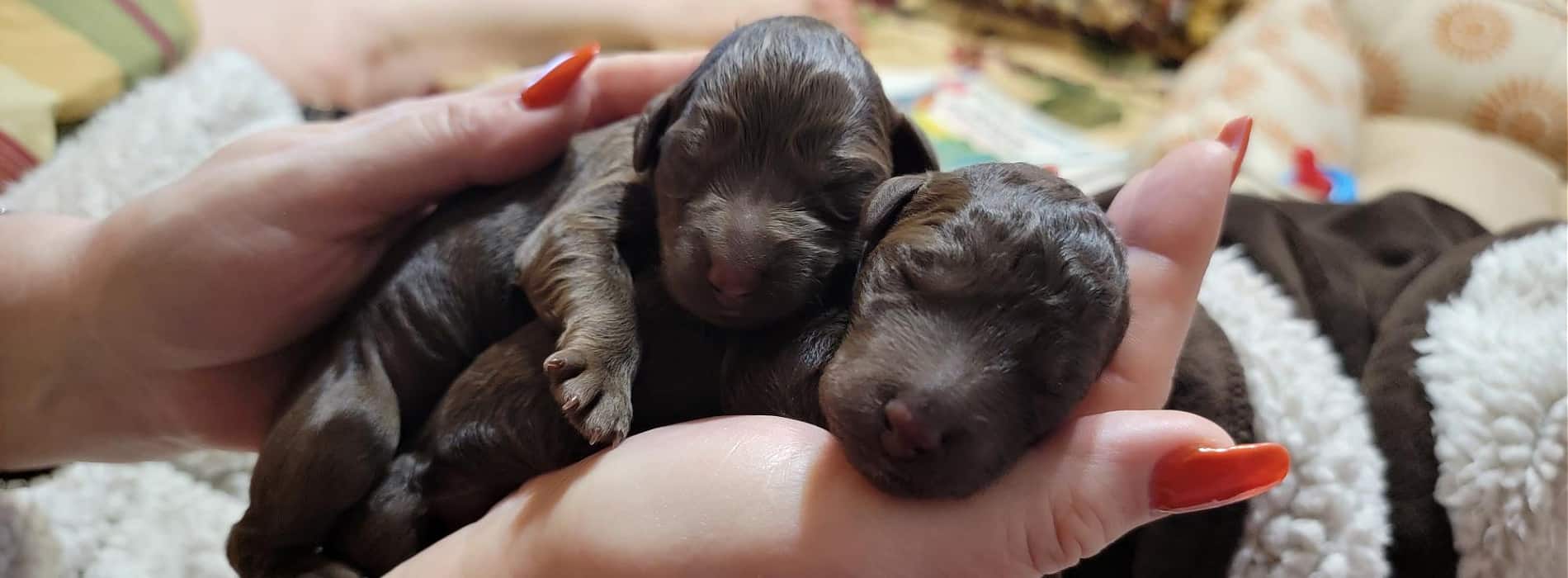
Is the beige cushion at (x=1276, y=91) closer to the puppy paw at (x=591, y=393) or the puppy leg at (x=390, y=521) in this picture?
the puppy paw at (x=591, y=393)

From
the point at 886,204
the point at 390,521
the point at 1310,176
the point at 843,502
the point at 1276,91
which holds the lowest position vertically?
the point at 1310,176

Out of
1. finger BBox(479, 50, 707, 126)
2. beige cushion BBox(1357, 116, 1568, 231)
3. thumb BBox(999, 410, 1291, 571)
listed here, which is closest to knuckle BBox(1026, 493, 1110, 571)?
thumb BBox(999, 410, 1291, 571)

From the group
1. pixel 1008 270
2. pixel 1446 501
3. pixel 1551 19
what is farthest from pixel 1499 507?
pixel 1551 19

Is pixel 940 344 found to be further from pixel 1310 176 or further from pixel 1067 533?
pixel 1310 176

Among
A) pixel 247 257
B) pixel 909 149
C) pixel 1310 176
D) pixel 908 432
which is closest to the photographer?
pixel 908 432

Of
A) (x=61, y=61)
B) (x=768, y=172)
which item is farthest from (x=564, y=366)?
(x=61, y=61)

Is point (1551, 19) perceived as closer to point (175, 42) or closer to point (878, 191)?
point (878, 191)
